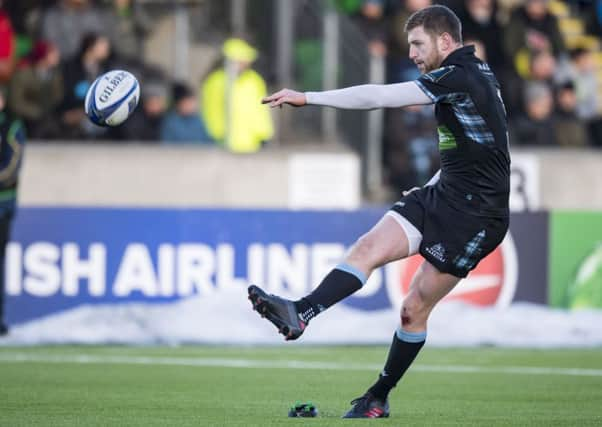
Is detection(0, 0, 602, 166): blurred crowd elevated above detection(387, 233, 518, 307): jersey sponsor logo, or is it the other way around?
detection(0, 0, 602, 166): blurred crowd

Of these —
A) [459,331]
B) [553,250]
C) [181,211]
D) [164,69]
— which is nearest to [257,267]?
[181,211]

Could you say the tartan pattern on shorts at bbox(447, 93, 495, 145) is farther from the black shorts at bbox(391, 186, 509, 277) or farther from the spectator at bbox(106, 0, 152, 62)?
the spectator at bbox(106, 0, 152, 62)

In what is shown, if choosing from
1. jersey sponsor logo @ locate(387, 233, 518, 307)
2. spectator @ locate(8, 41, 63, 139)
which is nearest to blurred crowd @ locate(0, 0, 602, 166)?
spectator @ locate(8, 41, 63, 139)

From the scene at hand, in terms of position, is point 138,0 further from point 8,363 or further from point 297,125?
point 8,363

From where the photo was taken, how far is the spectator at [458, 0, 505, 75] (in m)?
20.0

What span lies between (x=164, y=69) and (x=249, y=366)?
282 inches

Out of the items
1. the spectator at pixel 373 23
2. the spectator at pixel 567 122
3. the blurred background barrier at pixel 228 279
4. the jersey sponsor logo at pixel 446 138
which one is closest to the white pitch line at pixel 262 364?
the blurred background barrier at pixel 228 279

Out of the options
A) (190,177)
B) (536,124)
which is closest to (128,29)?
(190,177)

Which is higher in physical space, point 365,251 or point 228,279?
point 365,251

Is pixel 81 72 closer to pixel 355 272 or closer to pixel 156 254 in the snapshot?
pixel 156 254

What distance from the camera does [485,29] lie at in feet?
65.8

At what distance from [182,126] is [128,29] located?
5.53 ft

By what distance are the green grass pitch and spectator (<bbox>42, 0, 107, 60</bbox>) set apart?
5.32 meters

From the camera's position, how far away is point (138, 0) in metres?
19.1
